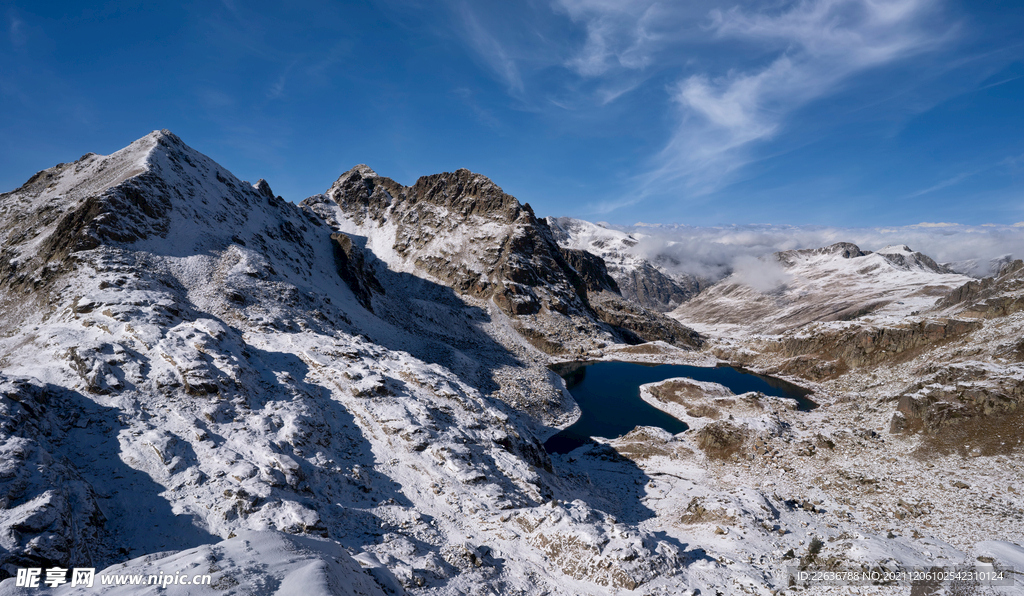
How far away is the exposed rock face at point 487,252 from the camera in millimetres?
104625

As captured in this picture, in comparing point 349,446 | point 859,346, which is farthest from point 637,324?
point 349,446

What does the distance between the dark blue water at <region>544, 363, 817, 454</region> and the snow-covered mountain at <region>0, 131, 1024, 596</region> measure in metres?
3.39

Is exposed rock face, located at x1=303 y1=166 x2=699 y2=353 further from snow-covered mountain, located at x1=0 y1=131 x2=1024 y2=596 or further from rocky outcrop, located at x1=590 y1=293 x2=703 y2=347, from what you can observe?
snow-covered mountain, located at x1=0 y1=131 x2=1024 y2=596

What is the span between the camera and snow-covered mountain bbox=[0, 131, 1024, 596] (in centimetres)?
1689

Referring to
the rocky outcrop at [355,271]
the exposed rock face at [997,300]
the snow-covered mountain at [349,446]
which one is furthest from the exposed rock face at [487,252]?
the exposed rock face at [997,300]

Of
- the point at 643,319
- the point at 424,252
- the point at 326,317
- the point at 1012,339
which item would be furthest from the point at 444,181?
the point at 1012,339

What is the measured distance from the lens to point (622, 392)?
7025 centimetres

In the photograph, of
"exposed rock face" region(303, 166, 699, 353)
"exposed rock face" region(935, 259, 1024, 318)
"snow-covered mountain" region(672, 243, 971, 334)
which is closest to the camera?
"exposed rock face" region(935, 259, 1024, 318)

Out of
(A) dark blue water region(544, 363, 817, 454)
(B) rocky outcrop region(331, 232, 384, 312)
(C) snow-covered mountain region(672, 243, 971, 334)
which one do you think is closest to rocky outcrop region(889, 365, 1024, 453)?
(A) dark blue water region(544, 363, 817, 454)

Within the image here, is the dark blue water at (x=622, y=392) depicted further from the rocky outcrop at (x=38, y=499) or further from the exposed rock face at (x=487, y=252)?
the rocky outcrop at (x=38, y=499)

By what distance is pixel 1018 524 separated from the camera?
75.4ft

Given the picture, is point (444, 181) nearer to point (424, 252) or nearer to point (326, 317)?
point (424, 252)

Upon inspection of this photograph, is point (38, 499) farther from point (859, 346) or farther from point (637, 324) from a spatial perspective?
point (637, 324)

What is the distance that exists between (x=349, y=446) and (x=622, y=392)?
2083 inches
